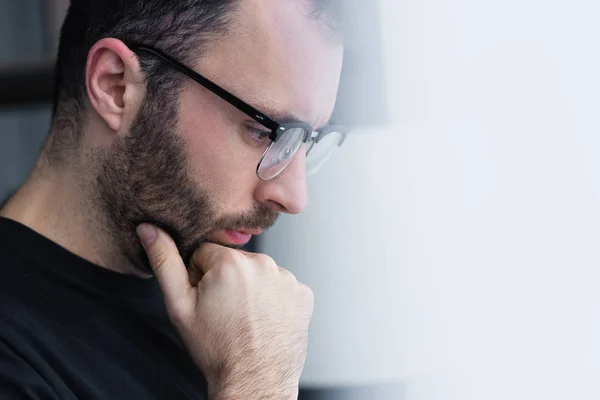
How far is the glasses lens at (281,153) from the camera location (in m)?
1.17

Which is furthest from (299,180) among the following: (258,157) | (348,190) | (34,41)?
(34,41)

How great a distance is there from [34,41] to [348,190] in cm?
239

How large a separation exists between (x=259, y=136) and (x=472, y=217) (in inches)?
13.7

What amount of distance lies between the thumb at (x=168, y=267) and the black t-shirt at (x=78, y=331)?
0.27 feet

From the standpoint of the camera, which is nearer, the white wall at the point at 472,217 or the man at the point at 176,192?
the white wall at the point at 472,217

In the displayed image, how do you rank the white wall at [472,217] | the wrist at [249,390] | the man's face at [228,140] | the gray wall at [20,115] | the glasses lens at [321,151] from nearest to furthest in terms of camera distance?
the white wall at [472,217]
the wrist at [249,390]
the man's face at [228,140]
the glasses lens at [321,151]
the gray wall at [20,115]

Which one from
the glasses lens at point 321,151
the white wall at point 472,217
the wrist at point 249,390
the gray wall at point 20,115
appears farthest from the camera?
the gray wall at point 20,115

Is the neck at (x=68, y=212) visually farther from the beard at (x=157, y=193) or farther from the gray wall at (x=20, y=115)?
the gray wall at (x=20, y=115)

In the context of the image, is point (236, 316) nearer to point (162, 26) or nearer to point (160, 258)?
point (160, 258)

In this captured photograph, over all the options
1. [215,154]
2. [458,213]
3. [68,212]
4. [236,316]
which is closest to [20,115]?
[68,212]

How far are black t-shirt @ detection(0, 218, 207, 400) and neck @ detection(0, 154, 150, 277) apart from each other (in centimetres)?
2

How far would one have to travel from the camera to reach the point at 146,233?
4.03 feet

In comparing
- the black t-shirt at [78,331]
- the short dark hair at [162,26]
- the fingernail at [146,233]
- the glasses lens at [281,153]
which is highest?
the short dark hair at [162,26]

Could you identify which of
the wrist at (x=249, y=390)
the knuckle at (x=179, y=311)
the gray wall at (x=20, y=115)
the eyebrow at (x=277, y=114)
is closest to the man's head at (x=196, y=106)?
the eyebrow at (x=277, y=114)
